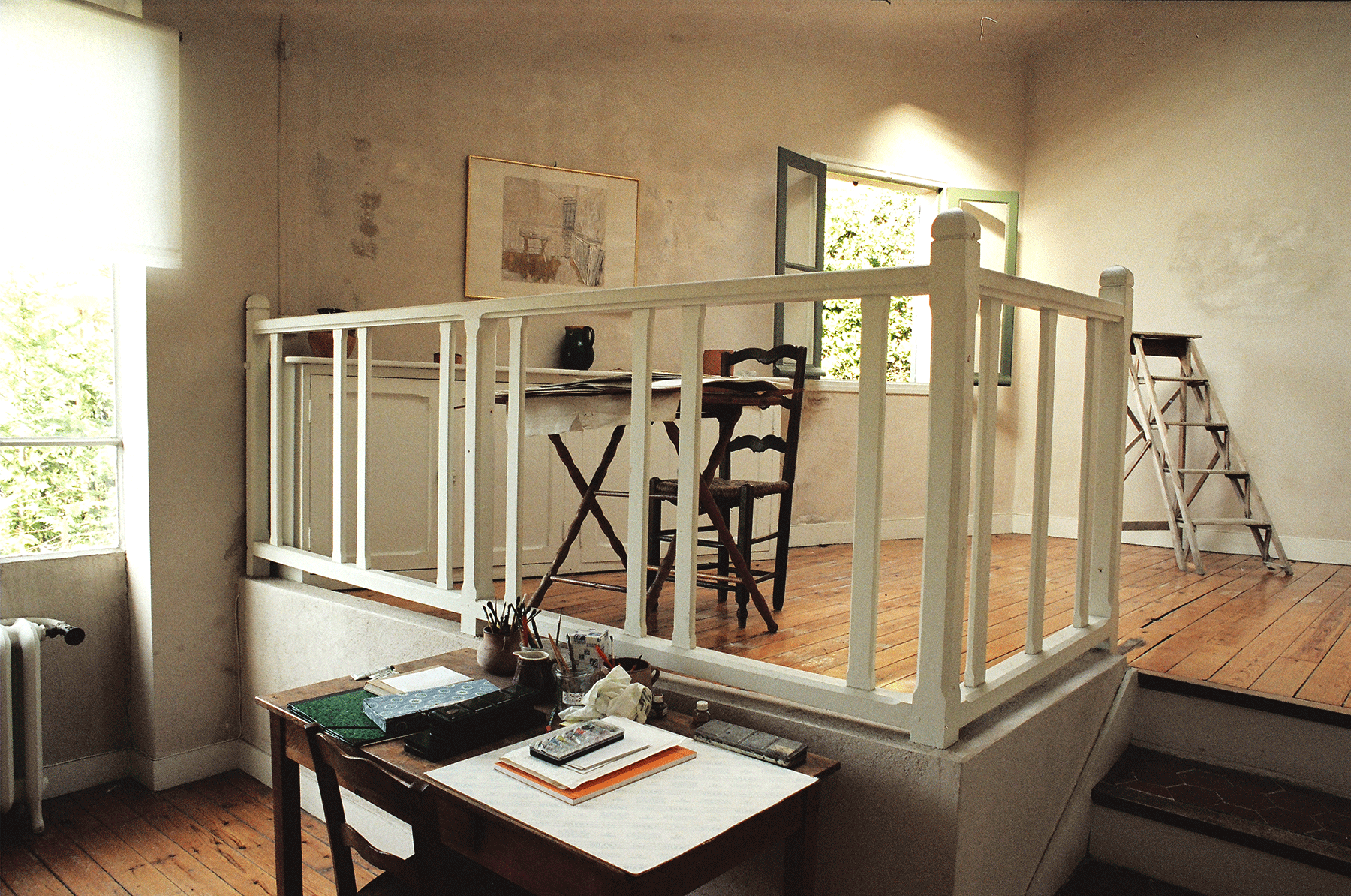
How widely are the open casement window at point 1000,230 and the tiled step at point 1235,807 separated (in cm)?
366

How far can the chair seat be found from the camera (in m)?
3.10

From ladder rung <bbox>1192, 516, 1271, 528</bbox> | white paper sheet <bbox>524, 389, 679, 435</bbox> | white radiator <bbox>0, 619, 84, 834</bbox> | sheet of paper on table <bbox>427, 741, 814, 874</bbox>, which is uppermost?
white paper sheet <bbox>524, 389, 679, 435</bbox>

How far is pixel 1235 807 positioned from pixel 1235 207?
402 cm

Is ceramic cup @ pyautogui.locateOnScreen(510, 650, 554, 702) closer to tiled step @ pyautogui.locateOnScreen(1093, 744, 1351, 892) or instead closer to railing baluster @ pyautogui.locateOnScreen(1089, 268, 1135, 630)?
tiled step @ pyautogui.locateOnScreen(1093, 744, 1351, 892)

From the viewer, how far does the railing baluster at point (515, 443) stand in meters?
2.34

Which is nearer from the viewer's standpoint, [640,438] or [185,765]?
[640,438]

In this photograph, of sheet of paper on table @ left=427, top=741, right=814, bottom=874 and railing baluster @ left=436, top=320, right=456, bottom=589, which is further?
railing baluster @ left=436, top=320, right=456, bottom=589

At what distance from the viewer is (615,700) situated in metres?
1.73

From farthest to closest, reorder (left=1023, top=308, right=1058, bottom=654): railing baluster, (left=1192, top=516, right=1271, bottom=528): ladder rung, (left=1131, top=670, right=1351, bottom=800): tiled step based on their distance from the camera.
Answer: (left=1192, top=516, right=1271, bottom=528): ladder rung, (left=1131, top=670, right=1351, bottom=800): tiled step, (left=1023, top=308, right=1058, bottom=654): railing baluster

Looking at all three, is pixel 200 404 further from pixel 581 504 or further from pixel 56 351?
pixel 581 504

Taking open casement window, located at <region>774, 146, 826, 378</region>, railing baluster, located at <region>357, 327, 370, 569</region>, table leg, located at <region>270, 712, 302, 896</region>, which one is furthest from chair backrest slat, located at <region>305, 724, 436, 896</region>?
open casement window, located at <region>774, 146, 826, 378</region>

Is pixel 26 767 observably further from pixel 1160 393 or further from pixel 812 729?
pixel 1160 393

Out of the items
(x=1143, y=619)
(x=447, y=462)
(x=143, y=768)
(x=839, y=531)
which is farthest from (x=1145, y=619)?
(x=143, y=768)

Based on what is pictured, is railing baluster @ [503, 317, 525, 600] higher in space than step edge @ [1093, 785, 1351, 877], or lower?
higher
